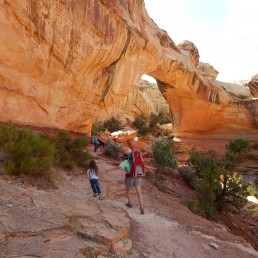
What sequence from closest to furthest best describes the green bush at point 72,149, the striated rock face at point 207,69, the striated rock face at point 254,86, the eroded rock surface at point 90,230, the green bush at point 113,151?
the eroded rock surface at point 90,230 < the green bush at point 72,149 < the green bush at point 113,151 < the striated rock face at point 254,86 < the striated rock face at point 207,69

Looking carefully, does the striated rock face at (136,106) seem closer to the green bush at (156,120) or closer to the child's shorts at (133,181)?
the green bush at (156,120)

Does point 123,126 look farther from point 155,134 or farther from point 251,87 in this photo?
point 251,87

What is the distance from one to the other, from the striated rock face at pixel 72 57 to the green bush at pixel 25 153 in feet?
6.56

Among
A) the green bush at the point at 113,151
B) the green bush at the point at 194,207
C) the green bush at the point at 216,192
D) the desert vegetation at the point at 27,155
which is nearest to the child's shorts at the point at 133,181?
the desert vegetation at the point at 27,155

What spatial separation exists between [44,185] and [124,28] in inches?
303

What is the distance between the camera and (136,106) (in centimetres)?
3136

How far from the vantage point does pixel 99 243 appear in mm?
2867

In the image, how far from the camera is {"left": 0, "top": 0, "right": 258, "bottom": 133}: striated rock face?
700cm

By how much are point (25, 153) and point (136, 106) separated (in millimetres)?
26981

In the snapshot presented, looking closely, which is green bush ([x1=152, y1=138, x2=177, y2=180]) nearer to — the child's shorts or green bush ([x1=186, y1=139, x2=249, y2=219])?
green bush ([x1=186, y1=139, x2=249, y2=219])

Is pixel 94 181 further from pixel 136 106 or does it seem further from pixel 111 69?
pixel 136 106

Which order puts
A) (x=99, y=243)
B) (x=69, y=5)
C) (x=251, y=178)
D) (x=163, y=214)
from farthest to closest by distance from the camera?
(x=251, y=178) → (x=69, y=5) → (x=163, y=214) → (x=99, y=243)

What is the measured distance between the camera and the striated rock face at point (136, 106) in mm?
29391

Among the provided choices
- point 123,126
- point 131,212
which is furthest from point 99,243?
point 123,126
